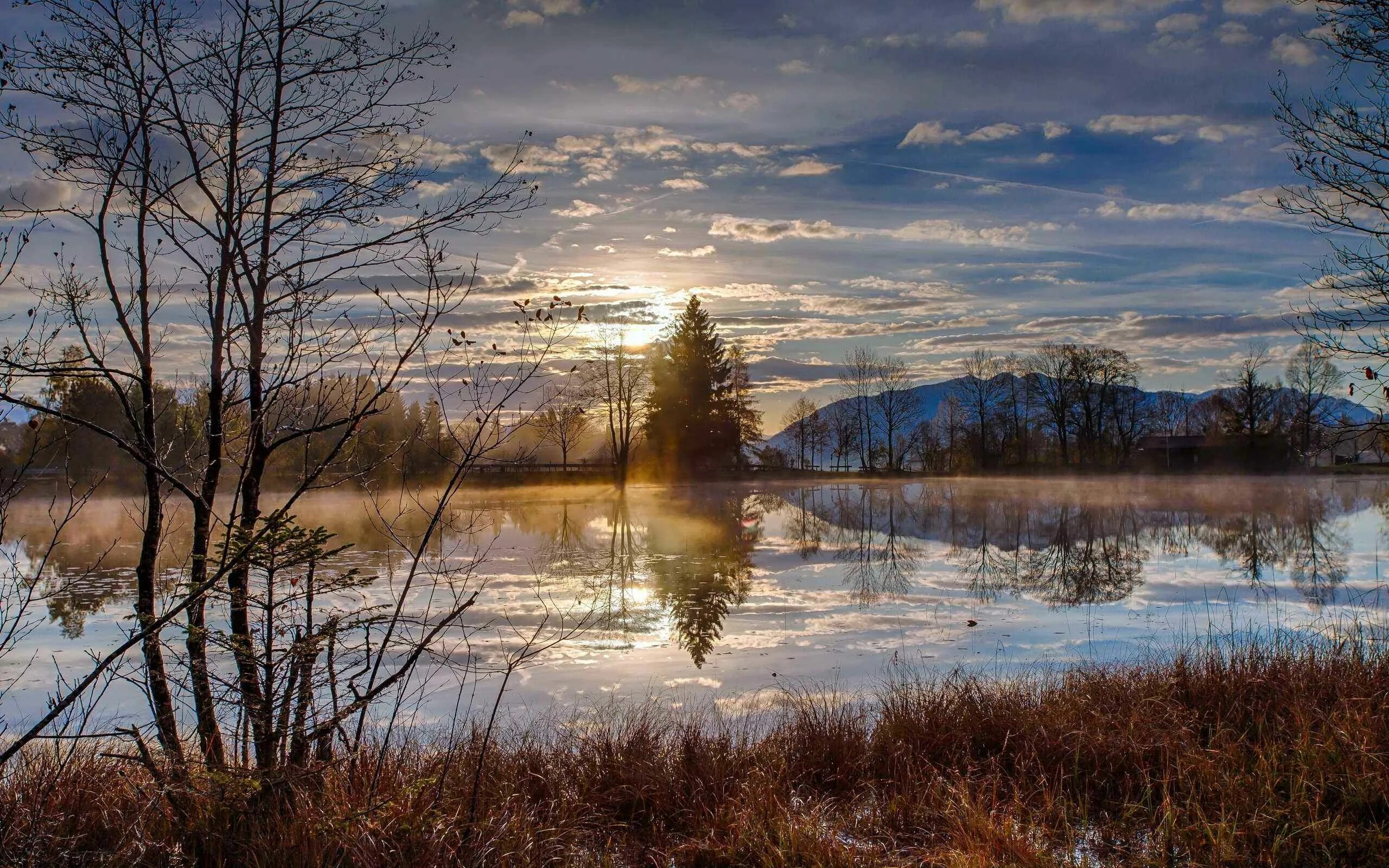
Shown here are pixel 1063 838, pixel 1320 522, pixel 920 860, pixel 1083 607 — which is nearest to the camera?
pixel 920 860

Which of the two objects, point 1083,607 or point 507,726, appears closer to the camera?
point 507,726

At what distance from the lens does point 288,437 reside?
4.22m

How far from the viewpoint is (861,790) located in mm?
6195

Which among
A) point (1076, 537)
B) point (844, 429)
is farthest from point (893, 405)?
point (1076, 537)

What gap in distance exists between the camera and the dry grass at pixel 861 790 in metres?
4.21

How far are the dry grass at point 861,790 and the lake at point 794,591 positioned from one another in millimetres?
1036

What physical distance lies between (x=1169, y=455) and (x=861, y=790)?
219 ft

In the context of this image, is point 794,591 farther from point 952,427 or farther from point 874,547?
point 952,427

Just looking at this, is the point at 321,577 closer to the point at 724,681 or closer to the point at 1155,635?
the point at 724,681

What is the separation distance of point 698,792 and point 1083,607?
9491 mm

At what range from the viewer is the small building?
201 feet

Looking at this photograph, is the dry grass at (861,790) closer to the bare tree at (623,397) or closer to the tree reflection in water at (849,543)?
the tree reflection in water at (849,543)

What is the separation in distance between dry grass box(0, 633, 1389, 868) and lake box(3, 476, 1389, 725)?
104cm

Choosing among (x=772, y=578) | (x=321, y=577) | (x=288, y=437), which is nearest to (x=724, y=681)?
(x=321, y=577)
